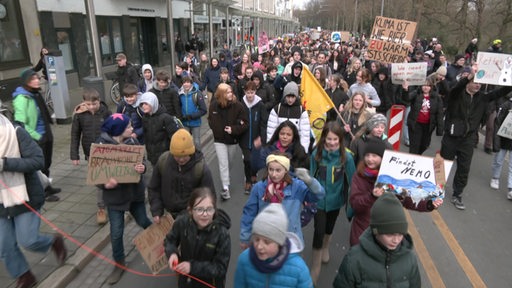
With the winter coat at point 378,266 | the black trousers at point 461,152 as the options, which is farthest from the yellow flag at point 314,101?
the winter coat at point 378,266

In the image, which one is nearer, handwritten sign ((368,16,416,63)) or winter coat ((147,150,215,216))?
winter coat ((147,150,215,216))

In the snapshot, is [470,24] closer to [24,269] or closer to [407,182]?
[407,182]

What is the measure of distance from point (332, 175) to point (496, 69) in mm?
3166

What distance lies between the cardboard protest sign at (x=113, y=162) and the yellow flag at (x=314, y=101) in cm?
338

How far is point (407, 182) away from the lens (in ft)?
11.4

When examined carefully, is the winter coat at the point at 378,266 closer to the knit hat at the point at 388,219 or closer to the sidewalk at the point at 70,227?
the knit hat at the point at 388,219

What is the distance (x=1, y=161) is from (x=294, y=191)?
8.24 ft

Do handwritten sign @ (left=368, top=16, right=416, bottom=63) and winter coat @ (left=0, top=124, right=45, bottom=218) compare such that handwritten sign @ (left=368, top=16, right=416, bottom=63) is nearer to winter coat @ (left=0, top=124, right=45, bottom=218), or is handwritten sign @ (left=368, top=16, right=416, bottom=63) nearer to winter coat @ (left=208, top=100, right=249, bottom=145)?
winter coat @ (left=208, top=100, right=249, bottom=145)

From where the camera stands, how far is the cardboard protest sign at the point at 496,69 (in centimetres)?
527

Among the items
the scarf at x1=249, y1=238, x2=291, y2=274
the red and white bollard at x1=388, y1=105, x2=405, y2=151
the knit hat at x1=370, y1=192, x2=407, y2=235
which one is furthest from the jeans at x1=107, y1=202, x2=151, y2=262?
the red and white bollard at x1=388, y1=105, x2=405, y2=151

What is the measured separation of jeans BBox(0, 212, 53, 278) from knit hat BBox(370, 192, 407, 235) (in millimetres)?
3044

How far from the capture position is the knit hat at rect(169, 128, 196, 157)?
134 inches

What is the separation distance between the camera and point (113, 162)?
150 inches

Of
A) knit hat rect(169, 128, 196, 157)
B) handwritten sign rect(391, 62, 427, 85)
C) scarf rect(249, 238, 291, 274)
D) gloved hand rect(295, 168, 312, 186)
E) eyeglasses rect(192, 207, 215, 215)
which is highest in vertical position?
handwritten sign rect(391, 62, 427, 85)
